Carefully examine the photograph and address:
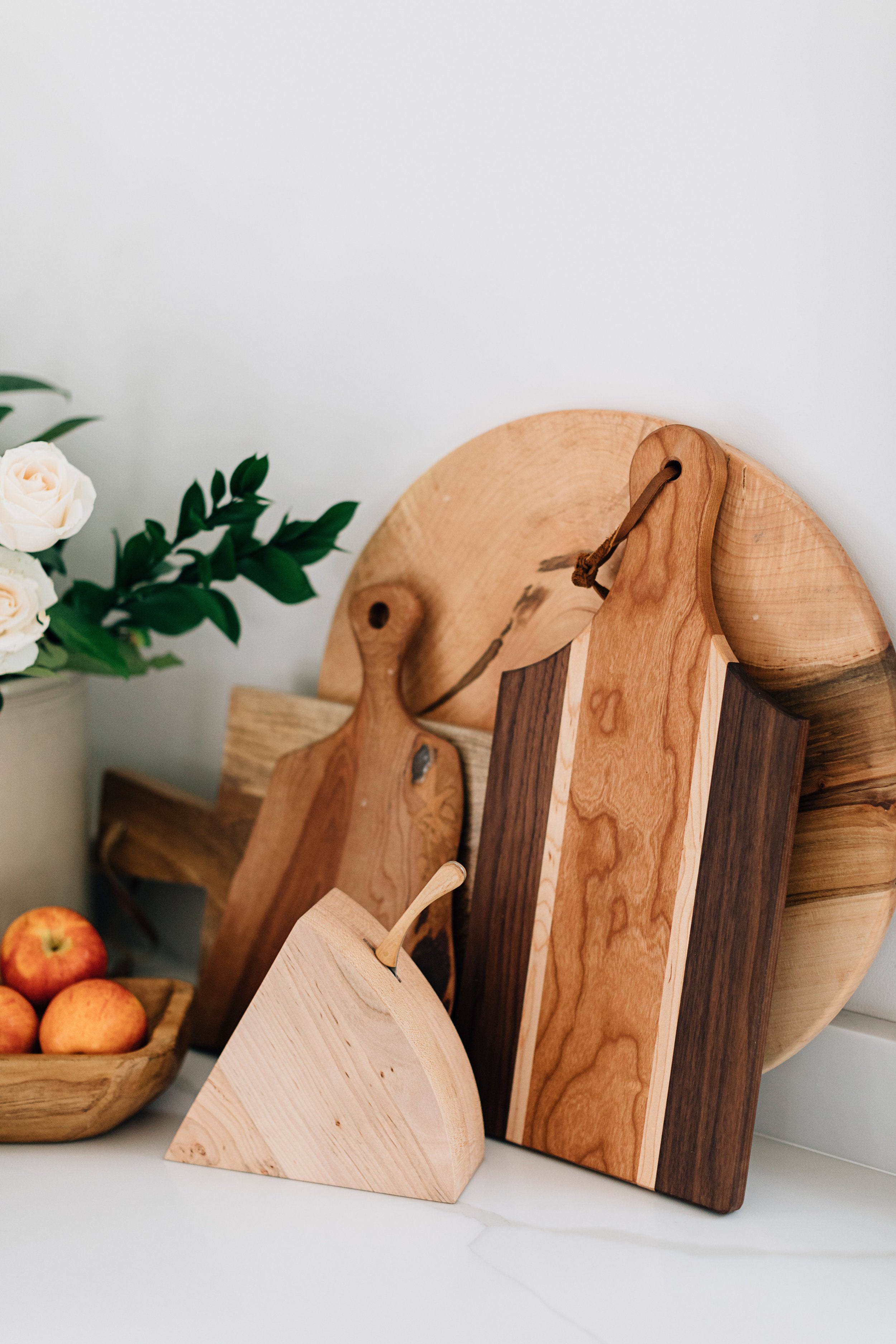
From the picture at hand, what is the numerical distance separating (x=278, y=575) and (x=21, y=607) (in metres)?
0.22

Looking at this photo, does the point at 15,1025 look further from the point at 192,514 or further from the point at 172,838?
the point at 192,514

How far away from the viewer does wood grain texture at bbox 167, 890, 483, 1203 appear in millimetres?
648

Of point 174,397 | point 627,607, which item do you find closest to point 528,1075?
point 627,607

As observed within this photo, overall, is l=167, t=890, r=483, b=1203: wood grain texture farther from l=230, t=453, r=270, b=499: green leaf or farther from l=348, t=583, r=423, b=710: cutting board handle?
l=230, t=453, r=270, b=499: green leaf

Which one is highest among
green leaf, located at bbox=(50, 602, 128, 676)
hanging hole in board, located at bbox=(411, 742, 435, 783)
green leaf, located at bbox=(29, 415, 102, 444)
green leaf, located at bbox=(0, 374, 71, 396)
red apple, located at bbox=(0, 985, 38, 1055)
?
green leaf, located at bbox=(0, 374, 71, 396)

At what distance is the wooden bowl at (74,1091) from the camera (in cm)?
69

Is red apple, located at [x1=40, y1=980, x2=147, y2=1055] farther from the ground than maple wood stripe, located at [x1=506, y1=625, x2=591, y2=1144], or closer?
closer

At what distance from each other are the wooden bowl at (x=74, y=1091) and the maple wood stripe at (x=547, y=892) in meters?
0.26

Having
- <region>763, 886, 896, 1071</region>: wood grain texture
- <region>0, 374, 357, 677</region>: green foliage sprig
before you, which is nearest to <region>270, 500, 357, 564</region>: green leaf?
<region>0, 374, 357, 677</region>: green foliage sprig

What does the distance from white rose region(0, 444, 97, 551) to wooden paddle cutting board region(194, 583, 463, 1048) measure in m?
0.24

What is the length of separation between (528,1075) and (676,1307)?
187 millimetres

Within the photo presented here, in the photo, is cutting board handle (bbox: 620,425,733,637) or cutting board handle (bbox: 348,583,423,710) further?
cutting board handle (bbox: 348,583,423,710)

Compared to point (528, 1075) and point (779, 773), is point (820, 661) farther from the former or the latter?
point (528, 1075)

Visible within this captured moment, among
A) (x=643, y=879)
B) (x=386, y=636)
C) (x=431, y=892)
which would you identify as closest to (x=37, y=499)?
(x=386, y=636)
